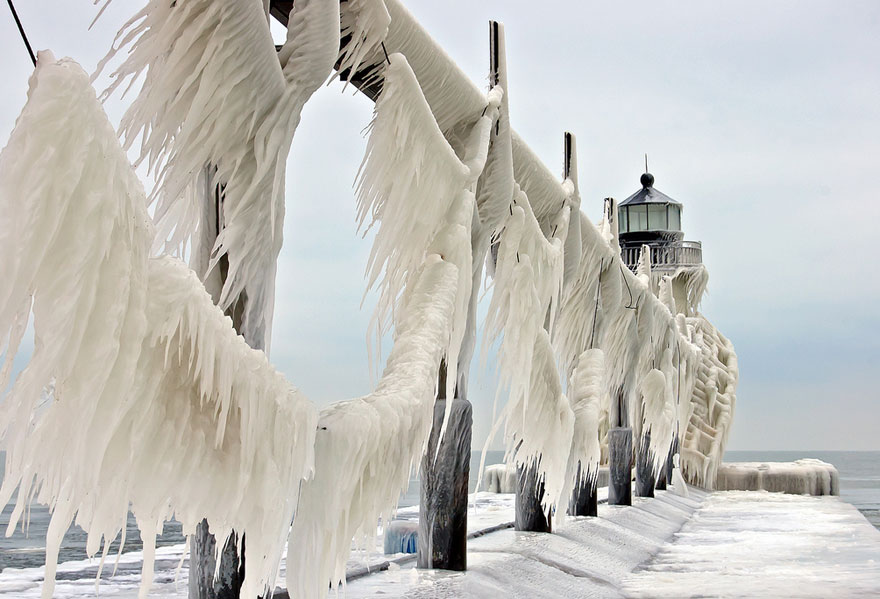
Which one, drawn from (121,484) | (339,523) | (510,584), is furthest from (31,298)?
(510,584)

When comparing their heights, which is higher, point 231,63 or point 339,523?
point 231,63

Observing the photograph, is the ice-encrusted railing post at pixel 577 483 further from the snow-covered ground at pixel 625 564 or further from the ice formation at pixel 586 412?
the ice formation at pixel 586 412

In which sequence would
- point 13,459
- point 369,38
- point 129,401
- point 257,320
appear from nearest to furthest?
point 13,459 → point 129,401 → point 257,320 → point 369,38

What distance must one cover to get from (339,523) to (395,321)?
1376 mm

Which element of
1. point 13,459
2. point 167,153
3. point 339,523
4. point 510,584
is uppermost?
point 167,153

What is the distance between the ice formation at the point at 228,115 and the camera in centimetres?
269

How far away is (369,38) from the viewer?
3639 millimetres

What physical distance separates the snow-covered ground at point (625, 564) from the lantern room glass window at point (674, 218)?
10742mm

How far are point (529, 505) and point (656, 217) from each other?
50.3ft

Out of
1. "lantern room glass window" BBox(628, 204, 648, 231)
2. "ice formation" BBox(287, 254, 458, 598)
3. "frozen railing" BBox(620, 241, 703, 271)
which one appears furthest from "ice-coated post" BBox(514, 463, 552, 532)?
"lantern room glass window" BBox(628, 204, 648, 231)

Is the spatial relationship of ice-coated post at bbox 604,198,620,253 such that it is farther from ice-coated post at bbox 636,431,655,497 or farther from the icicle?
the icicle

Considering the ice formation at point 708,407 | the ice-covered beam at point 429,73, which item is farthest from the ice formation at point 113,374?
the ice formation at point 708,407

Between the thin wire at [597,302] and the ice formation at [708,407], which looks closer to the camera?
the thin wire at [597,302]

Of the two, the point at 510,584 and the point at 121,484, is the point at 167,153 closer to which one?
the point at 121,484
